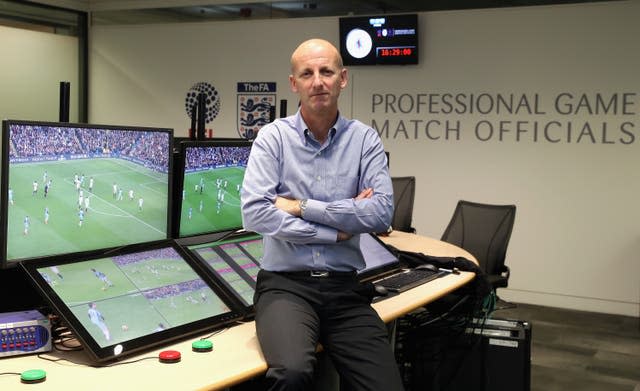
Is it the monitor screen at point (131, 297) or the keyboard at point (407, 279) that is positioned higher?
the monitor screen at point (131, 297)

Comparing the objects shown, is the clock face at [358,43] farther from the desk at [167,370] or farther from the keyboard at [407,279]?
the desk at [167,370]

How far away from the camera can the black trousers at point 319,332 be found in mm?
2088

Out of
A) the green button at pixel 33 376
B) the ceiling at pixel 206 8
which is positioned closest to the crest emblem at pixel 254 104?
the ceiling at pixel 206 8

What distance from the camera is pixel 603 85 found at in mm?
5730

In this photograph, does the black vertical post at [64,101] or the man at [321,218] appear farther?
the black vertical post at [64,101]

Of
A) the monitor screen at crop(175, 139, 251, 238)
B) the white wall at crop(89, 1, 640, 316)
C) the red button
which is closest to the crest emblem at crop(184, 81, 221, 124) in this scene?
the white wall at crop(89, 1, 640, 316)

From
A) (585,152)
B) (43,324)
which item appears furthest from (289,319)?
(585,152)

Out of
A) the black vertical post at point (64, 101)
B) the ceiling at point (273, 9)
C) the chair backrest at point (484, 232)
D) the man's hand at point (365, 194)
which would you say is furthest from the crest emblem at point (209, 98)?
the man's hand at point (365, 194)

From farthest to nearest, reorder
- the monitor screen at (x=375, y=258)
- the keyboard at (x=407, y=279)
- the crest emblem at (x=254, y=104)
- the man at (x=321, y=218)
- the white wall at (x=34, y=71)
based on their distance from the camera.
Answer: the white wall at (x=34, y=71), the crest emblem at (x=254, y=104), the monitor screen at (x=375, y=258), the keyboard at (x=407, y=279), the man at (x=321, y=218)

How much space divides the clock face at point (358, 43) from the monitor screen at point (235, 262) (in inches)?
155

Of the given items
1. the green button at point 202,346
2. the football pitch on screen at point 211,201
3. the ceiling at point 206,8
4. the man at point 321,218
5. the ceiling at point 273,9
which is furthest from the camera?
the ceiling at point 206,8

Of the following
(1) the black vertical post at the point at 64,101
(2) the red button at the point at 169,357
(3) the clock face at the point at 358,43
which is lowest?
(2) the red button at the point at 169,357

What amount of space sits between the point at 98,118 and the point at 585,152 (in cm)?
503

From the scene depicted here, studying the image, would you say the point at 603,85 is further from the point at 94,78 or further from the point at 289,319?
the point at 94,78
